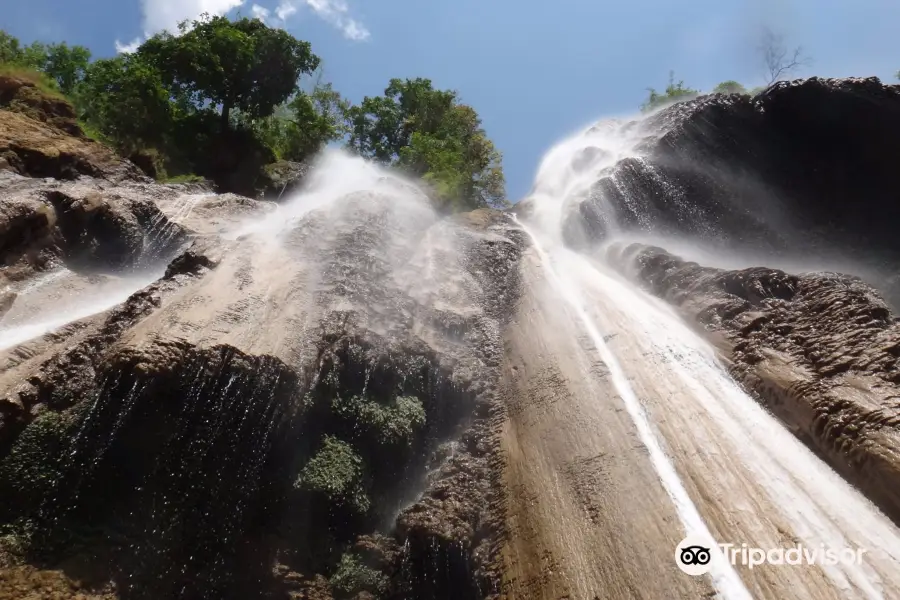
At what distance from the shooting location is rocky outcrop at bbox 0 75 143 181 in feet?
52.9

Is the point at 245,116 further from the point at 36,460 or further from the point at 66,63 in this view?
the point at 36,460

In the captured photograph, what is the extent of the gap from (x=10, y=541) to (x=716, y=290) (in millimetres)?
14061

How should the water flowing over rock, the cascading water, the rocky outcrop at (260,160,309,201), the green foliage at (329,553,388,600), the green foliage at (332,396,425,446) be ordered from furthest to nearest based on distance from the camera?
the rocky outcrop at (260,160,309,201), the green foliage at (332,396,425,446), the green foliage at (329,553,388,600), the water flowing over rock, the cascading water

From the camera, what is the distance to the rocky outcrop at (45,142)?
16.1 metres

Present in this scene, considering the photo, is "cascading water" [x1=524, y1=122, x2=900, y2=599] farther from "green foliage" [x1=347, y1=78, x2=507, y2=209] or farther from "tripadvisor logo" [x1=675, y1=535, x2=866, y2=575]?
"green foliage" [x1=347, y1=78, x2=507, y2=209]

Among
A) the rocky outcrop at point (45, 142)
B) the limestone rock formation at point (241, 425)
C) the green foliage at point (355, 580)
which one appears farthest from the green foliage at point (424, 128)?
the green foliage at point (355, 580)

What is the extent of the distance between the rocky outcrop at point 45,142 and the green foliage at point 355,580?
13.7 meters

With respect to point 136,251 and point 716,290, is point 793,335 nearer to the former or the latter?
point 716,290

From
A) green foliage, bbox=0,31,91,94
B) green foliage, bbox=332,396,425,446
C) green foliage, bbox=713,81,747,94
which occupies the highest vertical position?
Answer: green foliage, bbox=0,31,91,94

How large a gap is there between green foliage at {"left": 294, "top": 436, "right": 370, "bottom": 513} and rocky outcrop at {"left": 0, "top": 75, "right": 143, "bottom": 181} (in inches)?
478

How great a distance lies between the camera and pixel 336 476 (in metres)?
9.90

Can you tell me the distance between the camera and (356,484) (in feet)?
33.1

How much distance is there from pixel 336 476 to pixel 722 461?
6112 millimetres

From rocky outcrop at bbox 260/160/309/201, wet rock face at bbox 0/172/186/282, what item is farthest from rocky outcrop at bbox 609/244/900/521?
rocky outcrop at bbox 260/160/309/201
